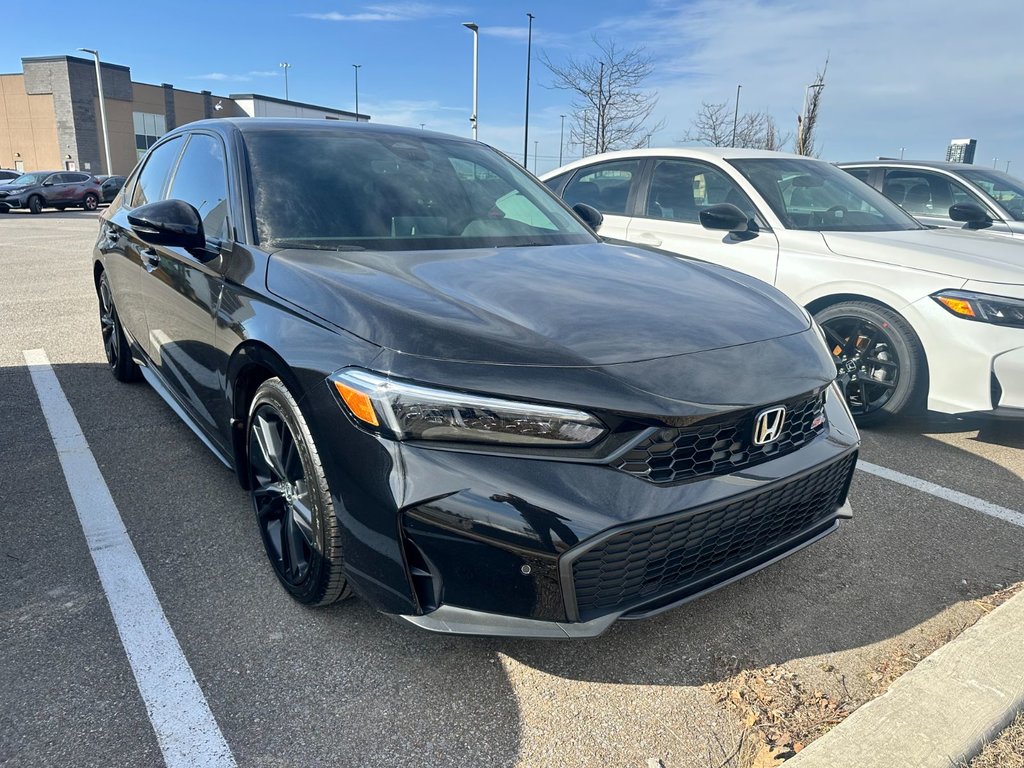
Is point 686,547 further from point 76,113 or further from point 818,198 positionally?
point 76,113

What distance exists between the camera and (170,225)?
106 inches

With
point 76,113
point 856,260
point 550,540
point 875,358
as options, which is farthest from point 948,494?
point 76,113

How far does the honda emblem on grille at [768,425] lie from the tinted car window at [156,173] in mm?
3228

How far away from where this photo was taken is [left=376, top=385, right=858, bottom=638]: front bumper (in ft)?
5.78

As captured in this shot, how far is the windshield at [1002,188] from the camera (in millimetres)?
7380

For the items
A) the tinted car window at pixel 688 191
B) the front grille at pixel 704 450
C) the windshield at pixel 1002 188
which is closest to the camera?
the front grille at pixel 704 450

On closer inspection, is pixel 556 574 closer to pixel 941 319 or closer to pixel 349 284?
pixel 349 284

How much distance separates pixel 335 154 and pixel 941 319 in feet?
10.6

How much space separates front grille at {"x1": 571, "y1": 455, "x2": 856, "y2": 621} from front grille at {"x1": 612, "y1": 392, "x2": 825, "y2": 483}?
0.10 m

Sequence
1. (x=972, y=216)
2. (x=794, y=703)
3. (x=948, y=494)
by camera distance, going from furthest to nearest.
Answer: (x=972, y=216) < (x=948, y=494) < (x=794, y=703)

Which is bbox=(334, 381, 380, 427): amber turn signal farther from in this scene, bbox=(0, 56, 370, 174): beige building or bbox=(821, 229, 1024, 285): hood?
bbox=(0, 56, 370, 174): beige building

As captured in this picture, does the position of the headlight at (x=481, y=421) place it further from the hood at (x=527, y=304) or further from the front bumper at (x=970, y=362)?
the front bumper at (x=970, y=362)

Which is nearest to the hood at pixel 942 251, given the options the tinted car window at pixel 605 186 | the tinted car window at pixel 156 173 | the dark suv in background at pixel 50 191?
the tinted car window at pixel 605 186

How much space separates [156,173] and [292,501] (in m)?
2.61
